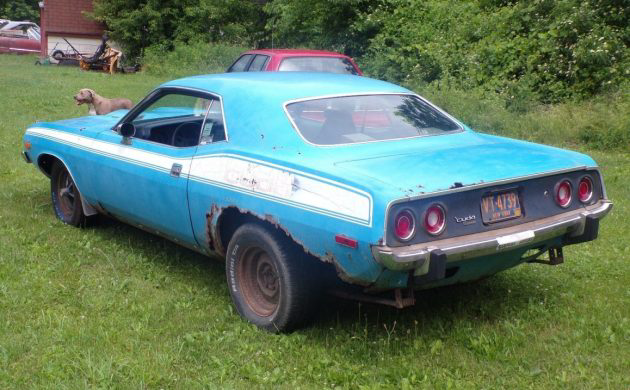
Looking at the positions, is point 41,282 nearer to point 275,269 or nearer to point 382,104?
point 275,269

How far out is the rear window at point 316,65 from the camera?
12.2 m

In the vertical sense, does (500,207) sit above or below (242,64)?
above

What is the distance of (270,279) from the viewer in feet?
14.8

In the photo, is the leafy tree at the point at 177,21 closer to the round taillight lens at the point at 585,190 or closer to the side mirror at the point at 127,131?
the side mirror at the point at 127,131

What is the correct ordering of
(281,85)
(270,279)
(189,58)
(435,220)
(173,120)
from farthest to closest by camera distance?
1. (189,58)
2. (173,120)
3. (281,85)
4. (270,279)
5. (435,220)

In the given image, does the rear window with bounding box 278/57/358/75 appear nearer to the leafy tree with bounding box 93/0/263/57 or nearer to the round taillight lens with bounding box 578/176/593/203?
the round taillight lens with bounding box 578/176/593/203

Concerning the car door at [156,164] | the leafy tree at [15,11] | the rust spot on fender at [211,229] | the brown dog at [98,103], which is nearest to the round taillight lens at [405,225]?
the rust spot on fender at [211,229]

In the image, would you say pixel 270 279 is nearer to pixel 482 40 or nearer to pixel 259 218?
pixel 259 218

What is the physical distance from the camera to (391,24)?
17.9m

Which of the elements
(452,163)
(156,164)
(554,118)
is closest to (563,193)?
(452,163)

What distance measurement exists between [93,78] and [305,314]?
20599 mm

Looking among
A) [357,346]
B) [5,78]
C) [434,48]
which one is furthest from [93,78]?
[357,346]

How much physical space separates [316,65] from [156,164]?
754 centimetres

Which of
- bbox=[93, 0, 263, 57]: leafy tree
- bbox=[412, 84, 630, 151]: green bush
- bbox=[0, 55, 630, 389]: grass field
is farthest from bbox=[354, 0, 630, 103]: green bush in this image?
bbox=[93, 0, 263, 57]: leafy tree
